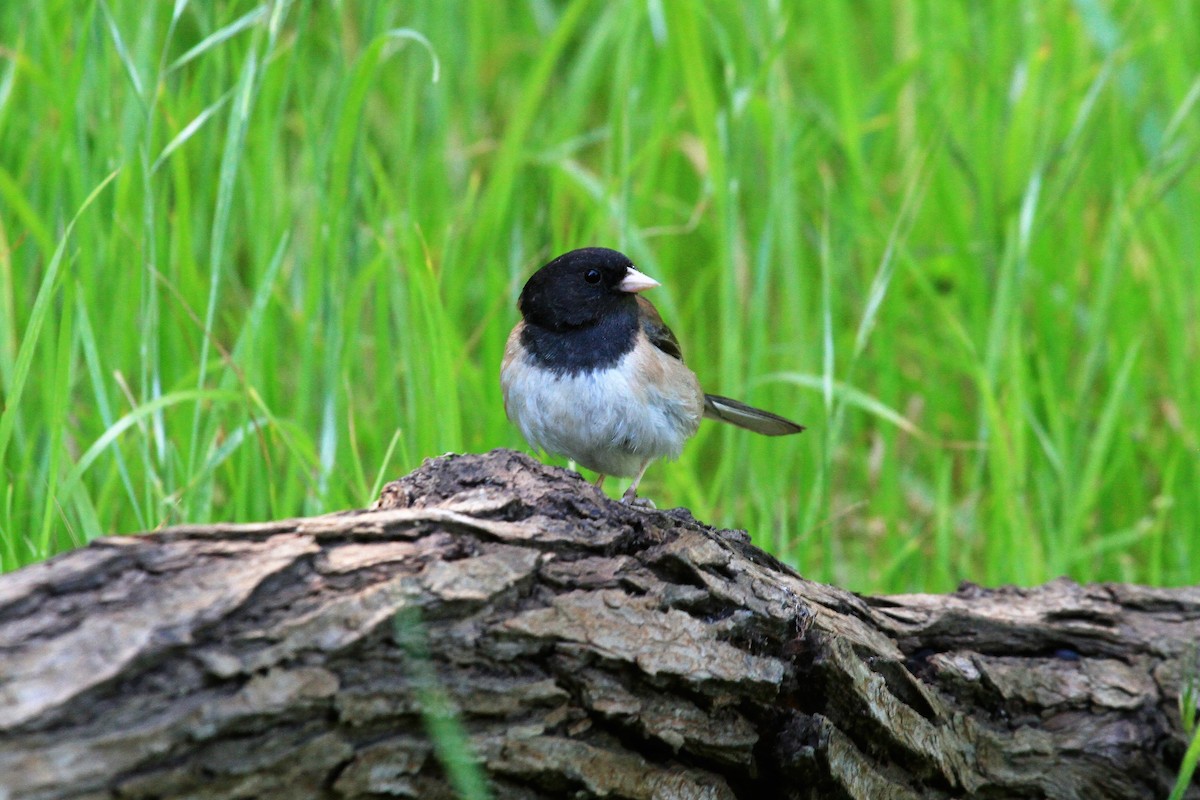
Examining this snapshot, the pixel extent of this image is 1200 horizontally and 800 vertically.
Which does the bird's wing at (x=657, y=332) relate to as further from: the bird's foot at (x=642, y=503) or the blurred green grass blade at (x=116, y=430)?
the blurred green grass blade at (x=116, y=430)

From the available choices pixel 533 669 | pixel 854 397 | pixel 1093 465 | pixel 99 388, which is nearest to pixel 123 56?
pixel 99 388

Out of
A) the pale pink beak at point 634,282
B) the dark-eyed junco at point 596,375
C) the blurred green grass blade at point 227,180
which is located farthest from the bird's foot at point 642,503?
the blurred green grass blade at point 227,180

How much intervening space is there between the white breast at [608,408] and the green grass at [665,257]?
180 millimetres

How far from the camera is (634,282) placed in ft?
7.63

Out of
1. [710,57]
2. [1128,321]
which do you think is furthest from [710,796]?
[710,57]

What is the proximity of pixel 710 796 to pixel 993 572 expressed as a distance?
131cm

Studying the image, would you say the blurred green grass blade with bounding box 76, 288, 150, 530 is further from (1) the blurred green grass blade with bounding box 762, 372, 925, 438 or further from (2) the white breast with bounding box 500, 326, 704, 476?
(1) the blurred green grass blade with bounding box 762, 372, 925, 438

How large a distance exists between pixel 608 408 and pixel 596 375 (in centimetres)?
7

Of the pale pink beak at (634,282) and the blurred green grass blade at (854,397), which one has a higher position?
the pale pink beak at (634,282)

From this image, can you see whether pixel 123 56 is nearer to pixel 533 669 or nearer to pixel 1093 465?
pixel 533 669

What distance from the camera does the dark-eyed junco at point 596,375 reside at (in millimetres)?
2217

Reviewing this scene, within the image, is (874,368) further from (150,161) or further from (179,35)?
(179,35)

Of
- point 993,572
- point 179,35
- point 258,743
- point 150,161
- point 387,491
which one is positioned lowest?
point 993,572

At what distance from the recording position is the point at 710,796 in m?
1.40
